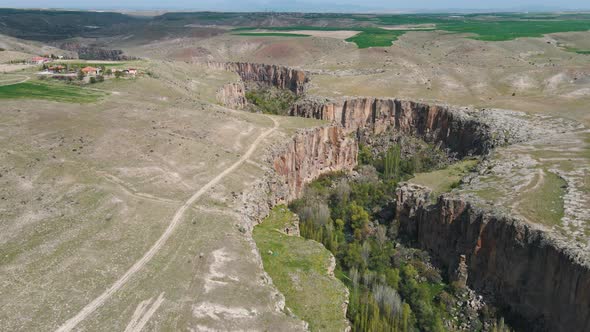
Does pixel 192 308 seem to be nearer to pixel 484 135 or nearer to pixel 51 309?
pixel 51 309

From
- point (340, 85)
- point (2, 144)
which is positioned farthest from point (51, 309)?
point (340, 85)

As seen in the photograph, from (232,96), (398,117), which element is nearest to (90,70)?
(232,96)

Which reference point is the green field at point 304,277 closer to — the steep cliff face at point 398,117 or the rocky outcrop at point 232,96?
the steep cliff face at point 398,117

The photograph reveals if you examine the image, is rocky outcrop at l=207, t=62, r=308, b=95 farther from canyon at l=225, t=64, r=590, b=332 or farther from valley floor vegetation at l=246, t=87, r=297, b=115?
canyon at l=225, t=64, r=590, b=332

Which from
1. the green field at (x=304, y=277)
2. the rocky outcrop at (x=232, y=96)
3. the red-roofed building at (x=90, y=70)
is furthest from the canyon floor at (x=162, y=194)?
the rocky outcrop at (x=232, y=96)

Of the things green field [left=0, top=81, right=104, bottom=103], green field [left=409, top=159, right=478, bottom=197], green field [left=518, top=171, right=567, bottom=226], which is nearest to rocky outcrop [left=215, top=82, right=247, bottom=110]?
green field [left=0, top=81, right=104, bottom=103]

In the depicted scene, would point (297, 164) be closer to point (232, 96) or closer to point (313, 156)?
point (313, 156)
